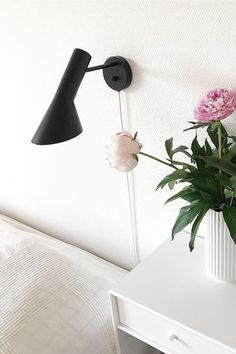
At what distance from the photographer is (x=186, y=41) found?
987 millimetres

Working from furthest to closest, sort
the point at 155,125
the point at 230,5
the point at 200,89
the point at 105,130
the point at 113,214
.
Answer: the point at 113,214 < the point at 105,130 < the point at 155,125 < the point at 200,89 < the point at 230,5

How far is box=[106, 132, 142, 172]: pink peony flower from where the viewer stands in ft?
2.88

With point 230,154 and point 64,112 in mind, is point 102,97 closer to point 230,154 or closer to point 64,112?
point 64,112

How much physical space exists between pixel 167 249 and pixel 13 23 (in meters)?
0.85

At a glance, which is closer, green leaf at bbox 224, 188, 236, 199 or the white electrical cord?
green leaf at bbox 224, 188, 236, 199

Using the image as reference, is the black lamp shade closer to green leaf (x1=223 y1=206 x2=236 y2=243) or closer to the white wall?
the white wall

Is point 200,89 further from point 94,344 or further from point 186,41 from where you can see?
point 94,344

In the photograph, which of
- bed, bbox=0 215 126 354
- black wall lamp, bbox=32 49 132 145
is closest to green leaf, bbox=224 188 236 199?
black wall lamp, bbox=32 49 132 145

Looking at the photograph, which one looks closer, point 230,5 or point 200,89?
point 230,5

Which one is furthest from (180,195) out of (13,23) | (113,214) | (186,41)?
(13,23)

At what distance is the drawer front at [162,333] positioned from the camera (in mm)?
907

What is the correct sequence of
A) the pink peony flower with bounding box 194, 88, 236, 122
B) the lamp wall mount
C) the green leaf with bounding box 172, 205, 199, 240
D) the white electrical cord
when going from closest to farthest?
the pink peony flower with bounding box 194, 88, 236, 122 < the green leaf with bounding box 172, 205, 199, 240 < the lamp wall mount < the white electrical cord

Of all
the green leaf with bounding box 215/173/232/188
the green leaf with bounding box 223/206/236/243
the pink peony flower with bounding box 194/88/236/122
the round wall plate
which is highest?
the round wall plate

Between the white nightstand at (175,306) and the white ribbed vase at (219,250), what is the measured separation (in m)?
0.03
